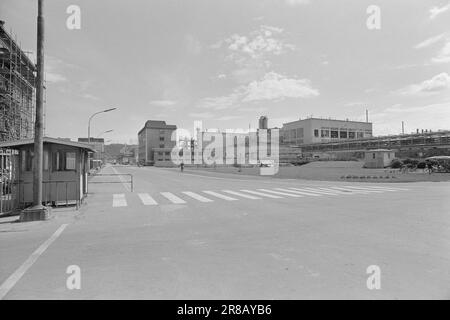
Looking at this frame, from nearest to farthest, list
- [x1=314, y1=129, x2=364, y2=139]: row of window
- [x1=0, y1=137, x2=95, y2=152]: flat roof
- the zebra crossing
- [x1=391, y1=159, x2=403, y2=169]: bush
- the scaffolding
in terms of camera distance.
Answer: [x1=0, y1=137, x2=95, y2=152]: flat roof, the zebra crossing, the scaffolding, [x1=391, y1=159, x2=403, y2=169]: bush, [x1=314, y1=129, x2=364, y2=139]: row of window

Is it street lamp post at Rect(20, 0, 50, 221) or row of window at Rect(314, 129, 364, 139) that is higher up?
row of window at Rect(314, 129, 364, 139)

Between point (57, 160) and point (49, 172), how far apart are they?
60 centimetres

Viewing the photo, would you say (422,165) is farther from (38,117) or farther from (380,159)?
(38,117)

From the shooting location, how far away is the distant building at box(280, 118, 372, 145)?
110 meters

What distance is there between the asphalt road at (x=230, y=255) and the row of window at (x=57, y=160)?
3408mm

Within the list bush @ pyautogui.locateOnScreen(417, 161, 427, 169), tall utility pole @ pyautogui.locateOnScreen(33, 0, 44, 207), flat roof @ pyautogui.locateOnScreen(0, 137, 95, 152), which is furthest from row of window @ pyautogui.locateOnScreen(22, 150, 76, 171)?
bush @ pyautogui.locateOnScreen(417, 161, 427, 169)

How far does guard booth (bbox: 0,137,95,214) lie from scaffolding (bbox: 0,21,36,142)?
16549mm

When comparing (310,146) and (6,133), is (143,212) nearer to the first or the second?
(6,133)

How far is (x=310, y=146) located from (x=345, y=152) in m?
15.2

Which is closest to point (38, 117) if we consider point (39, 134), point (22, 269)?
point (39, 134)

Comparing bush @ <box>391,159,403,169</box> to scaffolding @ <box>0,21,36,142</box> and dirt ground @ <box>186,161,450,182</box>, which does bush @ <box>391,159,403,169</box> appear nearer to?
dirt ground @ <box>186,161,450,182</box>

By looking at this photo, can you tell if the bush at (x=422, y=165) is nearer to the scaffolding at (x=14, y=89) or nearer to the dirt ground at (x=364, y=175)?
the dirt ground at (x=364, y=175)

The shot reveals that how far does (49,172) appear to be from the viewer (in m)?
12.8

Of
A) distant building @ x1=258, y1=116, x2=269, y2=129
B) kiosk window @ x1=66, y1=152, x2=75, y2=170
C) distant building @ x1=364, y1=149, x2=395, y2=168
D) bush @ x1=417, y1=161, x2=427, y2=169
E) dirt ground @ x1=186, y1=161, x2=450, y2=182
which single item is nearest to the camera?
kiosk window @ x1=66, y1=152, x2=75, y2=170
